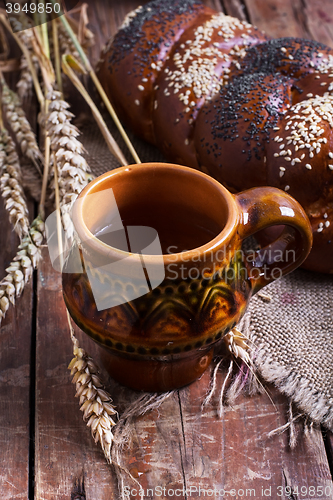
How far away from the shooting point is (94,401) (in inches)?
32.2

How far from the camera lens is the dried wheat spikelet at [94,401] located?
2.58 ft

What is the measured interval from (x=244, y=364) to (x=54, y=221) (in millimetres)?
522

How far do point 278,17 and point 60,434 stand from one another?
5.41ft

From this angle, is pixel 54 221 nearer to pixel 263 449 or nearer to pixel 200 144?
pixel 200 144

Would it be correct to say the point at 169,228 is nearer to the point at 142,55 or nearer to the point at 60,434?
the point at 60,434

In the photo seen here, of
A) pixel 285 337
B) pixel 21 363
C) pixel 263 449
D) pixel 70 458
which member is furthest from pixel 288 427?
pixel 21 363

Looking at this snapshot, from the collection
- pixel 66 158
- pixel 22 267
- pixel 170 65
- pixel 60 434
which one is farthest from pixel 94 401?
pixel 170 65

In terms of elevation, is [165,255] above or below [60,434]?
above

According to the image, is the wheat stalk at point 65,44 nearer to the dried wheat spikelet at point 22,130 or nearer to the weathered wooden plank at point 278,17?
the dried wheat spikelet at point 22,130

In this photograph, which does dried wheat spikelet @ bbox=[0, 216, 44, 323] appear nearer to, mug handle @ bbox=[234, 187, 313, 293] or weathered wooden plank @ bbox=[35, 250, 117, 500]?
weathered wooden plank @ bbox=[35, 250, 117, 500]

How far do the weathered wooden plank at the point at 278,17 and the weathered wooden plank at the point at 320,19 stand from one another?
0.07 feet

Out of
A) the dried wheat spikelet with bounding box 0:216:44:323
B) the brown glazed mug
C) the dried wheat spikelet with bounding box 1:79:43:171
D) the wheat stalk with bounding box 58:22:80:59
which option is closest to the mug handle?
the brown glazed mug

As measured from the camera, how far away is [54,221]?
1.14 meters

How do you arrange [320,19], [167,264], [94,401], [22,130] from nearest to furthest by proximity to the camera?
[167,264], [94,401], [22,130], [320,19]
